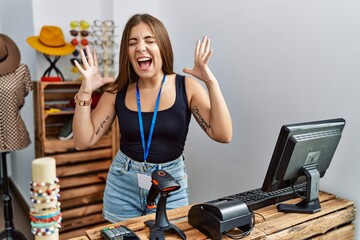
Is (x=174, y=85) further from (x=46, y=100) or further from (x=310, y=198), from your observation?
(x=46, y=100)

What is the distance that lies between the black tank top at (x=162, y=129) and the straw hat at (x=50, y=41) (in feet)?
4.08

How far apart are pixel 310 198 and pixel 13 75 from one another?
2087 mm

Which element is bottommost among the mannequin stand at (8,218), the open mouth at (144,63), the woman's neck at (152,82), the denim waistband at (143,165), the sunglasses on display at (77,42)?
the mannequin stand at (8,218)

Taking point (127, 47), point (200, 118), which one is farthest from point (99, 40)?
point (200, 118)

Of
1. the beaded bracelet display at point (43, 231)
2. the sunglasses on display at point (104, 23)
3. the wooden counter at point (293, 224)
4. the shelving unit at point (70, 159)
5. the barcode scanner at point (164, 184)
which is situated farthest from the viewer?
the sunglasses on display at point (104, 23)

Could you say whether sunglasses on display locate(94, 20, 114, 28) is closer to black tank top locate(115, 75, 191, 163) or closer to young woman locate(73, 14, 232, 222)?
young woman locate(73, 14, 232, 222)

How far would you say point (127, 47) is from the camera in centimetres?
157

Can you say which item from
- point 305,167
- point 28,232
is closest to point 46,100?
point 28,232

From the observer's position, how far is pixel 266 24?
188 cm

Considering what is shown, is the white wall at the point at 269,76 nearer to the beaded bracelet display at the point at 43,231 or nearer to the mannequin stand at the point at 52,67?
the mannequin stand at the point at 52,67

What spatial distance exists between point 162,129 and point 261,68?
78 cm

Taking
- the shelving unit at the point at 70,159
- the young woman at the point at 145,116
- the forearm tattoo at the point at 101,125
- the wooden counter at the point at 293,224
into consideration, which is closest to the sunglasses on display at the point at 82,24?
the shelving unit at the point at 70,159

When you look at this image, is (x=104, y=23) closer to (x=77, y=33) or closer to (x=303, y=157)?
(x=77, y=33)

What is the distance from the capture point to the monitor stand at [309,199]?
142cm
